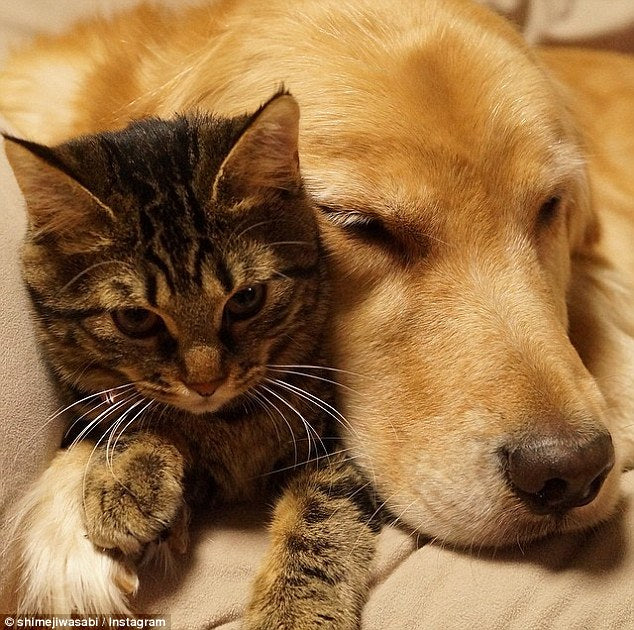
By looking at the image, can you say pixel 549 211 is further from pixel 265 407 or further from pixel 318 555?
pixel 318 555

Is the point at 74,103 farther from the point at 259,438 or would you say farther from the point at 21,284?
the point at 259,438

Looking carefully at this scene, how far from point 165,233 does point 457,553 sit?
2.18ft

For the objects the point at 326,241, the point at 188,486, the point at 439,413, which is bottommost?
the point at 188,486

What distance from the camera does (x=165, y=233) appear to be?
114 cm

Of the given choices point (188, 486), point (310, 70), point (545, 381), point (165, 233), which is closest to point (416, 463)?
point (545, 381)

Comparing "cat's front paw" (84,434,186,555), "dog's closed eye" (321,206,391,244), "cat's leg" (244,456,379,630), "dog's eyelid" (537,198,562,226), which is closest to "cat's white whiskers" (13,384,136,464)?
"cat's front paw" (84,434,186,555)

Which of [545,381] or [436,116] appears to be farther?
[436,116]

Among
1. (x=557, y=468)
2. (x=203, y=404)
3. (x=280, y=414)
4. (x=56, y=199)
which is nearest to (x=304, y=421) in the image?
(x=280, y=414)

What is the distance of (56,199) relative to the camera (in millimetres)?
1075

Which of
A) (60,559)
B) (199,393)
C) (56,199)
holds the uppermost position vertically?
(56,199)

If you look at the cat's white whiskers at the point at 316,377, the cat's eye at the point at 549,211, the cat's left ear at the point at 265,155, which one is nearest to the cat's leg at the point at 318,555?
the cat's white whiskers at the point at 316,377

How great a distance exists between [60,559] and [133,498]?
161 mm

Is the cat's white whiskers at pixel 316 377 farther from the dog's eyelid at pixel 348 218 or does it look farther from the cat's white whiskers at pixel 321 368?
the dog's eyelid at pixel 348 218

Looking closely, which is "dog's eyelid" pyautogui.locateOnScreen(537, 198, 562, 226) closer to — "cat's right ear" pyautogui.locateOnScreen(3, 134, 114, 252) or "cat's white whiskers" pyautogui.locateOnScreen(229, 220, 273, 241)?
"cat's white whiskers" pyautogui.locateOnScreen(229, 220, 273, 241)
